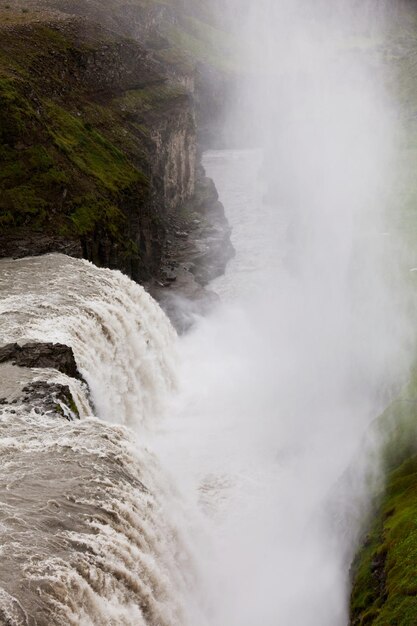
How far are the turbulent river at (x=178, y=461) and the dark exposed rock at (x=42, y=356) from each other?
1.90 feet

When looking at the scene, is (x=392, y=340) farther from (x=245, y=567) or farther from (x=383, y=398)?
(x=245, y=567)

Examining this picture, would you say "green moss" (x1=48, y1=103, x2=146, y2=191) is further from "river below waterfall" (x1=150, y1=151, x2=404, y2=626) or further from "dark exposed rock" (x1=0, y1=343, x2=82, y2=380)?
"dark exposed rock" (x1=0, y1=343, x2=82, y2=380)

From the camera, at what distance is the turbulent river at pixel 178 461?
14859 mm

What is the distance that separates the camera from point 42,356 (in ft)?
75.9

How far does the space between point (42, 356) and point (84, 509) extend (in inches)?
340

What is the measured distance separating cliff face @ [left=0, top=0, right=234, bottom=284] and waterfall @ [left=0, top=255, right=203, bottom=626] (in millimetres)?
11447

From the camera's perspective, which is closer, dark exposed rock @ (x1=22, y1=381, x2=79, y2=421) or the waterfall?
the waterfall

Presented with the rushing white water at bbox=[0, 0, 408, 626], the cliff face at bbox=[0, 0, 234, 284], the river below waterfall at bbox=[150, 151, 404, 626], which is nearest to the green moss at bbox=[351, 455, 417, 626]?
the river below waterfall at bbox=[150, 151, 404, 626]

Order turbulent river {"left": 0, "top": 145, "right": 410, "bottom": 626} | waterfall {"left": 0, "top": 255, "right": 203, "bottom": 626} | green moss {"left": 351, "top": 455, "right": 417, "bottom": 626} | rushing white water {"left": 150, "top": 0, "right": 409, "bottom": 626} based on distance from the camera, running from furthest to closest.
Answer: rushing white water {"left": 150, "top": 0, "right": 409, "bottom": 626}, turbulent river {"left": 0, "top": 145, "right": 410, "bottom": 626}, green moss {"left": 351, "top": 455, "right": 417, "bottom": 626}, waterfall {"left": 0, "top": 255, "right": 203, "bottom": 626}

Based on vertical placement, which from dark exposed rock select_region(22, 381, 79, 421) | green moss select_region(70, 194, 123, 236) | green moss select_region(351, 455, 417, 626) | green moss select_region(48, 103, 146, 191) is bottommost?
green moss select_region(351, 455, 417, 626)

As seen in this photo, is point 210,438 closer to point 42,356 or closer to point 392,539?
point 42,356

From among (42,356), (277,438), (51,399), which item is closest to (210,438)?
(277,438)

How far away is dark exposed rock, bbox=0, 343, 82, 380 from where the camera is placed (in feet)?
75.3

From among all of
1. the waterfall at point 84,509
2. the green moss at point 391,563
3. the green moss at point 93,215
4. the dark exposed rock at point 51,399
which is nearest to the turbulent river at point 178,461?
the waterfall at point 84,509
